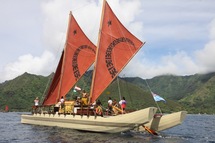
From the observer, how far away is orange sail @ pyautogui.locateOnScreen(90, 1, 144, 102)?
3441cm

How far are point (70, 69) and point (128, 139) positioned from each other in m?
15.5

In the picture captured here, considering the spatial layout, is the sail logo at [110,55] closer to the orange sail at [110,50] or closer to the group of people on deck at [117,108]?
the orange sail at [110,50]

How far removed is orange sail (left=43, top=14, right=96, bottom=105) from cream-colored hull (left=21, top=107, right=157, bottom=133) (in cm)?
455

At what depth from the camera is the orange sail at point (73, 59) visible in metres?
40.5

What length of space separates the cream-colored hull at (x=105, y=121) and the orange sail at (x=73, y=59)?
14.9 feet

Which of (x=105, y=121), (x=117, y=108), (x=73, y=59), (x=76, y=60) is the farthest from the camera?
(x=73, y=59)

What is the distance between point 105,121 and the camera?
103 feet

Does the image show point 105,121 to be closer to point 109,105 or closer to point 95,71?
point 109,105

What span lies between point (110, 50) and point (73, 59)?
7492mm

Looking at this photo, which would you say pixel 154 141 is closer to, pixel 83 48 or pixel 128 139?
pixel 128 139

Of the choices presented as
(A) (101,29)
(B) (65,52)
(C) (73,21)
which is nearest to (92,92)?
(A) (101,29)

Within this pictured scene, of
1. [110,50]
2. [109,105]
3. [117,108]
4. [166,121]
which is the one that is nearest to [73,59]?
[110,50]

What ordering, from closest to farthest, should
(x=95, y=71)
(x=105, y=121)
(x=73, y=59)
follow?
1. (x=105, y=121)
2. (x=95, y=71)
3. (x=73, y=59)

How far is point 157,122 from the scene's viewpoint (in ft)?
110
